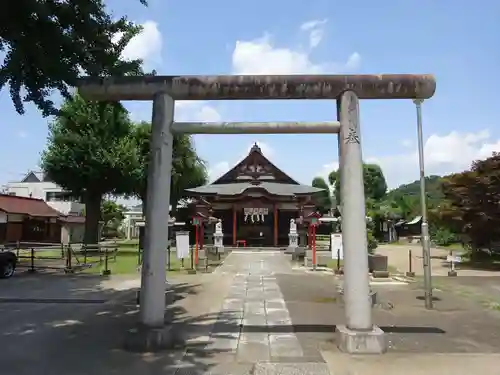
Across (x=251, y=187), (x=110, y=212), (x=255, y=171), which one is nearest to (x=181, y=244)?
(x=251, y=187)

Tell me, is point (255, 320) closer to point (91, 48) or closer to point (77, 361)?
point (77, 361)

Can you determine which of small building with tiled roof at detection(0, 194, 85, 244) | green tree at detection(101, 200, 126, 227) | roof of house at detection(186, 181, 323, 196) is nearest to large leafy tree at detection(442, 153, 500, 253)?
roof of house at detection(186, 181, 323, 196)

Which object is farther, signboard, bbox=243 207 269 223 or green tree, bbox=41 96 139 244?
signboard, bbox=243 207 269 223

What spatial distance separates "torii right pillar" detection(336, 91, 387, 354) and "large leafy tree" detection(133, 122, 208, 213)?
26.9 m

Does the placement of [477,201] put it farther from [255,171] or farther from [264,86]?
[255,171]

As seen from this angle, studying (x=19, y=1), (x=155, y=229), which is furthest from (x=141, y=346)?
(x=19, y=1)

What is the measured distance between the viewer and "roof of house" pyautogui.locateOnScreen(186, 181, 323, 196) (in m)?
39.3

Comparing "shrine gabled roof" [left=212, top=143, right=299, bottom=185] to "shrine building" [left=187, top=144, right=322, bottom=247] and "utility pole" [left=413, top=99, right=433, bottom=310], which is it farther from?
"utility pole" [left=413, top=99, right=433, bottom=310]

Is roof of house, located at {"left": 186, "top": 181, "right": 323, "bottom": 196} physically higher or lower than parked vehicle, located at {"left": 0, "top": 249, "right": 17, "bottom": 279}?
higher

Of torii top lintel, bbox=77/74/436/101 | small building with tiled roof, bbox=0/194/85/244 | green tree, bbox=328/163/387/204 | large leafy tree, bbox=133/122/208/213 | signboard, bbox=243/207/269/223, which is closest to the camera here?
torii top lintel, bbox=77/74/436/101

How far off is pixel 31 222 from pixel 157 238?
40.5 metres

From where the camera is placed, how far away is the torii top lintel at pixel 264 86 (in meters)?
7.65

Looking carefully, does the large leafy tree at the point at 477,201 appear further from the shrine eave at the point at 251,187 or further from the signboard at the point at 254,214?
the signboard at the point at 254,214

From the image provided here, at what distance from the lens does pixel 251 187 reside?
3809 centimetres
